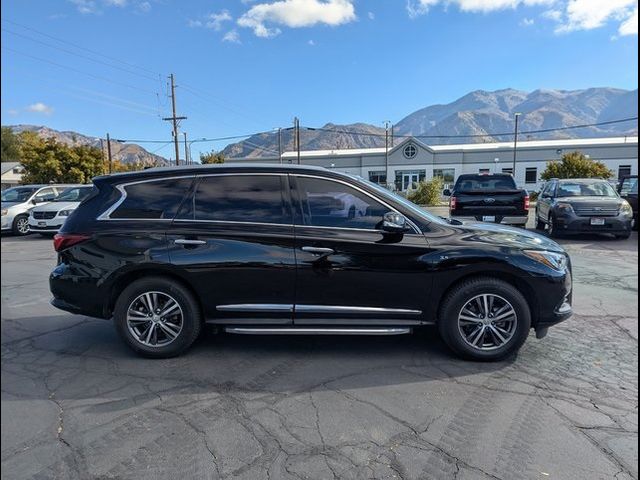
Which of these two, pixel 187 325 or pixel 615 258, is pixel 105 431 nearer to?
pixel 187 325

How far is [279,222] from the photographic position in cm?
432

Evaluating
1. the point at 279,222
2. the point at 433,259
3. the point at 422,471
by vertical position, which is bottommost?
the point at 422,471

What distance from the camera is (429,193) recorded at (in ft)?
122

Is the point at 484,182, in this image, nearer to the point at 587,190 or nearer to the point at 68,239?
the point at 587,190

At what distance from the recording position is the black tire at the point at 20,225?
15.8 metres

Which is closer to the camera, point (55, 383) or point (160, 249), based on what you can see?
point (55, 383)

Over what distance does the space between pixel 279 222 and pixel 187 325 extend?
4.22 feet

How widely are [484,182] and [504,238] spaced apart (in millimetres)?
9486

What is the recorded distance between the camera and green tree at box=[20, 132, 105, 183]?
34.8 meters

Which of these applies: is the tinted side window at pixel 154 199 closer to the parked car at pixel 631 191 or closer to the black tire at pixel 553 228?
the black tire at pixel 553 228

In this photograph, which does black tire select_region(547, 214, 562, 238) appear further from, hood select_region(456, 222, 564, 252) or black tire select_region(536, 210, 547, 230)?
hood select_region(456, 222, 564, 252)

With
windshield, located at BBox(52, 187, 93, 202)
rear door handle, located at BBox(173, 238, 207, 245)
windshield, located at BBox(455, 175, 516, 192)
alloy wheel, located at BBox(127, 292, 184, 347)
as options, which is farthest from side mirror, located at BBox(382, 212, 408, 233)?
windshield, located at BBox(52, 187, 93, 202)

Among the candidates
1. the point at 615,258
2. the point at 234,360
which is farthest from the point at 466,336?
the point at 615,258

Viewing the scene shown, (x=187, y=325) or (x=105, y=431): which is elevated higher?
(x=187, y=325)
